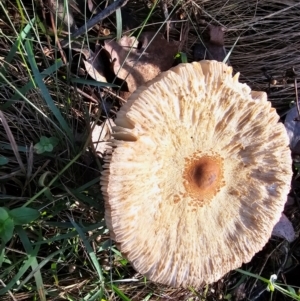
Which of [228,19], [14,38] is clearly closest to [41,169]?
[14,38]

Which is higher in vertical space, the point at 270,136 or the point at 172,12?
the point at 172,12

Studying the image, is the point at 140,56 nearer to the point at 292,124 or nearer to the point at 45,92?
the point at 45,92

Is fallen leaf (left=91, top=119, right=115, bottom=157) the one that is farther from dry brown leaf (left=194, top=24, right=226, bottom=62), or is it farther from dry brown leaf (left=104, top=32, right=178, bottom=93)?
dry brown leaf (left=194, top=24, right=226, bottom=62)

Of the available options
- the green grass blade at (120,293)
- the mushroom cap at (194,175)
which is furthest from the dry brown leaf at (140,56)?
the green grass blade at (120,293)

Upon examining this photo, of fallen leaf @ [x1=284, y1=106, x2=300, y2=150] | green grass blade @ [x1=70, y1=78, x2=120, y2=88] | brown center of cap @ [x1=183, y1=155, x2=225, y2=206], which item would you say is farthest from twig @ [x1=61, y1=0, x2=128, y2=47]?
fallen leaf @ [x1=284, y1=106, x2=300, y2=150]

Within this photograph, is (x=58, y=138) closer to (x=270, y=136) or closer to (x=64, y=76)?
(x=64, y=76)

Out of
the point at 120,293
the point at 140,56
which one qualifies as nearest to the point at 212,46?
the point at 140,56
